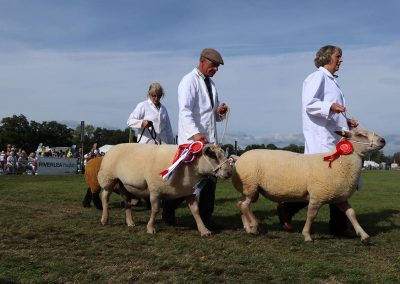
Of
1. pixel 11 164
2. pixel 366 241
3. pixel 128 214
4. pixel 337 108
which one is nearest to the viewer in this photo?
pixel 366 241

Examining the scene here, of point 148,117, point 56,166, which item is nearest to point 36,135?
point 56,166

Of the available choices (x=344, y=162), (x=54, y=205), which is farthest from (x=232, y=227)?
(x=54, y=205)

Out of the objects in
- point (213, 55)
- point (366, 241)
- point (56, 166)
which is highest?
point (213, 55)

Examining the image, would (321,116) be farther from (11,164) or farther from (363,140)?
(11,164)

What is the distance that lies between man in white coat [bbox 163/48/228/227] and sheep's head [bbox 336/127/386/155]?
1.71 metres

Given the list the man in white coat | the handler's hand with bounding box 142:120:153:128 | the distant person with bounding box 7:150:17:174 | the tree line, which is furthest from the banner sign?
the tree line

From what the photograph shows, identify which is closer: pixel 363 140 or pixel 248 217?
pixel 363 140

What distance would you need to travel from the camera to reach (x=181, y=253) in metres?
5.20

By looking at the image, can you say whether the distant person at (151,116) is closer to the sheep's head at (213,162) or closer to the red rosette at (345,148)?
the sheep's head at (213,162)

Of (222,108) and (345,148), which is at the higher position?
(222,108)

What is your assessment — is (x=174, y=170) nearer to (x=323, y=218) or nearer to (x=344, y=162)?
(x=344, y=162)

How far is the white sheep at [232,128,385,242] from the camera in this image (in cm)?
604

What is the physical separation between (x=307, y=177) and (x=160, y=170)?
6.09 ft

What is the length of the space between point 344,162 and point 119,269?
10.1ft
